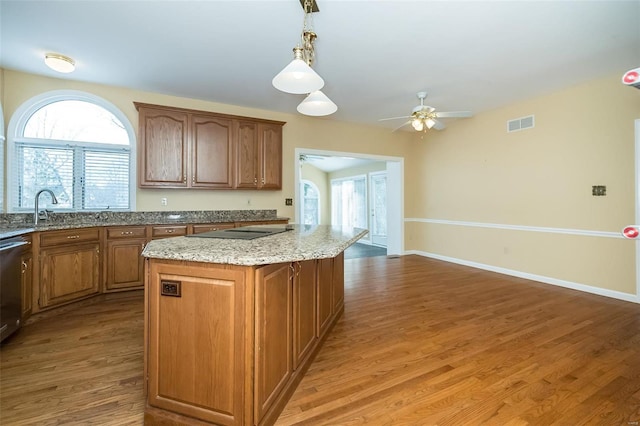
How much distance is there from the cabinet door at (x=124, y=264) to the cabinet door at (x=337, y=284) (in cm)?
251

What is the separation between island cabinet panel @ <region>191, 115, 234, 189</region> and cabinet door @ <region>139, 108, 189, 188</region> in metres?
0.13

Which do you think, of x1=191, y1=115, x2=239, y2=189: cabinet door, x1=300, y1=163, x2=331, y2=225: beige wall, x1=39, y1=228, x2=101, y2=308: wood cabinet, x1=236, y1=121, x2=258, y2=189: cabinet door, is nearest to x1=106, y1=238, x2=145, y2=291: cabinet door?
x1=39, y1=228, x2=101, y2=308: wood cabinet

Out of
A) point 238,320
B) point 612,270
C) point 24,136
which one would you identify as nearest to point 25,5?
point 24,136

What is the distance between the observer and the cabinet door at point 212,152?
4.05 meters

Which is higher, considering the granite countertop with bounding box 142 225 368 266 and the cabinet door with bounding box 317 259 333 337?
the granite countertop with bounding box 142 225 368 266

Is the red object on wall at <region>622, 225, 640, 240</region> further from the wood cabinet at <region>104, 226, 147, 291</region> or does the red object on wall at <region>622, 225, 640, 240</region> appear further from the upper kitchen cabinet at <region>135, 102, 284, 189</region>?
the wood cabinet at <region>104, 226, 147, 291</region>

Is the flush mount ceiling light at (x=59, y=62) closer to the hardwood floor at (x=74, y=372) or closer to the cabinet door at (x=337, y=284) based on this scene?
the hardwood floor at (x=74, y=372)

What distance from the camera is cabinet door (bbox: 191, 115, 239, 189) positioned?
4.05 metres

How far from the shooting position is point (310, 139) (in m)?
5.20

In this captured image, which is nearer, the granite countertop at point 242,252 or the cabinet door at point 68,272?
the granite countertop at point 242,252

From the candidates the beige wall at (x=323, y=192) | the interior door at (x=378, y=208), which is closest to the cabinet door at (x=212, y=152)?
the interior door at (x=378, y=208)

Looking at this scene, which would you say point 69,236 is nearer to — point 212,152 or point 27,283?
point 27,283

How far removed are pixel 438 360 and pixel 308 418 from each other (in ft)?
3.63

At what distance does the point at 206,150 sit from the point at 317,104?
253 centimetres
